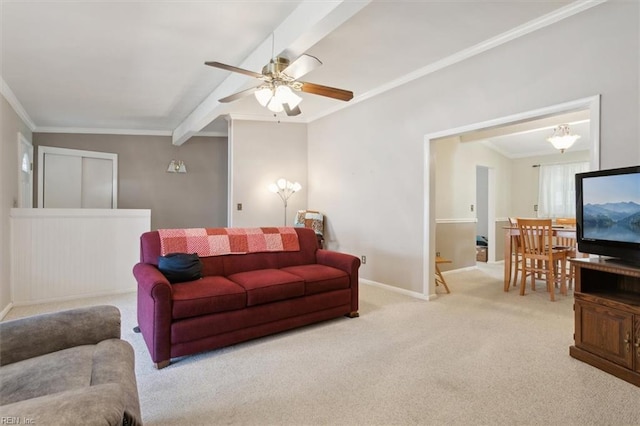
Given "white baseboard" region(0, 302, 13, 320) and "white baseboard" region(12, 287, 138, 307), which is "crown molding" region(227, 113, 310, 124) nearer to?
"white baseboard" region(12, 287, 138, 307)

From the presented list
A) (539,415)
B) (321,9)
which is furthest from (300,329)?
(321,9)

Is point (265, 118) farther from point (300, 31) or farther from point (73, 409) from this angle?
point (73, 409)

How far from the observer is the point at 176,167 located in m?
A: 6.61

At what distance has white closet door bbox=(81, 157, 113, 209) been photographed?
603 cm

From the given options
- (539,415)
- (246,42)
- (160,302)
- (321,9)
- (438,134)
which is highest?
(246,42)

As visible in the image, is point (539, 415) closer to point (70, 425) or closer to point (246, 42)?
point (70, 425)

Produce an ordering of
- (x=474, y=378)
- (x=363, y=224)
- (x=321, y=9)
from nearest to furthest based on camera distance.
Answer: (x=474, y=378) < (x=321, y=9) < (x=363, y=224)

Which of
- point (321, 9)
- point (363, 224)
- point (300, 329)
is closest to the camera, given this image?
point (321, 9)

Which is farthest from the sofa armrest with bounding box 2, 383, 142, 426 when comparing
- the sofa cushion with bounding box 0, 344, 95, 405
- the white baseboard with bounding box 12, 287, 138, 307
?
the white baseboard with bounding box 12, 287, 138, 307

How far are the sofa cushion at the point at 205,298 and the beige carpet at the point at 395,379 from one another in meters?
0.37

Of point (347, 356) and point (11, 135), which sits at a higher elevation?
point (11, 135)

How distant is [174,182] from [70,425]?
6.55 m

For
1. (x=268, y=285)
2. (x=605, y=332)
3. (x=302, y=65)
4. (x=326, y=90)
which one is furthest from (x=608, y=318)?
(x=302, y=65)

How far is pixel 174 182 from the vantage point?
6.72 meters
